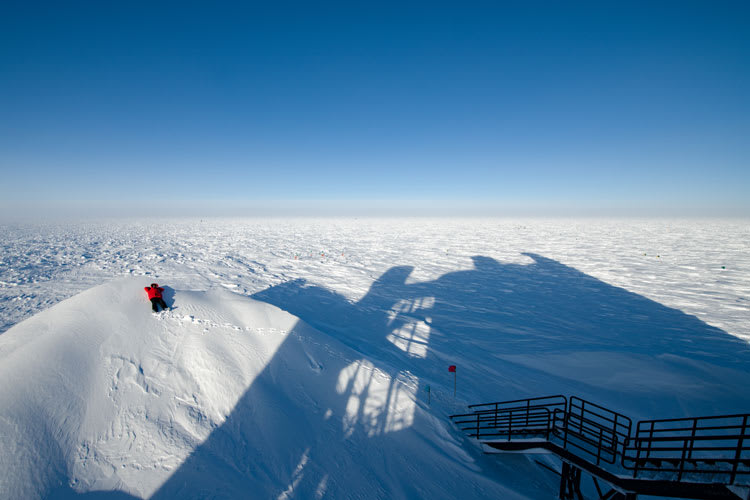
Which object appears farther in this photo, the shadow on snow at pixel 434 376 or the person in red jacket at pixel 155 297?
the person in red jacket at pixel 155 297

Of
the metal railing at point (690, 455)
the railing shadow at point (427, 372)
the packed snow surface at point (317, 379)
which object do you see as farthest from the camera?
the railing shadow at point (427, 372)

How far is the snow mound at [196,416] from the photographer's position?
15.5 ft

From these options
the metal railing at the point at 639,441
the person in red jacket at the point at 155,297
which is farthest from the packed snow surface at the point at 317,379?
the metal railing at the point at 639,441

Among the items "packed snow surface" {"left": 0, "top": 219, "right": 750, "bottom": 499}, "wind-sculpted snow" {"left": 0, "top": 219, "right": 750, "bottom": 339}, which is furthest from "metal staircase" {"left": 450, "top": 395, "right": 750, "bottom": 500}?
"wind-sculpted snow" {"left": 0, "top": 219, "right": 750, "bottom": 339}

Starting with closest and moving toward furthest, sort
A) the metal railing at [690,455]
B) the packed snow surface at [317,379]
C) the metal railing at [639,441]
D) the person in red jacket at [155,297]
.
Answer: the metal railing at [690,455] < the metal railing at [639,441] < the packed snow surface at [317,379] < the person in red jacket at [155,297]

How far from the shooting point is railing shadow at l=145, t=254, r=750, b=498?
5.34 m

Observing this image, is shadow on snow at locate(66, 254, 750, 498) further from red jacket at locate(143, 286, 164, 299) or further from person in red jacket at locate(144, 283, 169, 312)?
red jacket at locate(143, 286, 164, 299)

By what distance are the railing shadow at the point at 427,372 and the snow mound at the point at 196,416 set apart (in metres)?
0.04

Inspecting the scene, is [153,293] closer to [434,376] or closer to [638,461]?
[434,376]

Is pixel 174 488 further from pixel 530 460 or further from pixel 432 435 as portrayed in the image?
pixel 530 460

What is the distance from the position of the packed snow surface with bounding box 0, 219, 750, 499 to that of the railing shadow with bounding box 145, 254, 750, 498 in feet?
0.15

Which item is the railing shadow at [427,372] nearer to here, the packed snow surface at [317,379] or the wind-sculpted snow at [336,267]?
the packed snow surface at [317,379]

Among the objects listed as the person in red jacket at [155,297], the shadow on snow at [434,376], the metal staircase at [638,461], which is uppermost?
the person in red jacket at [155,297]

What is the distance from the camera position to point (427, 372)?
995 cm
